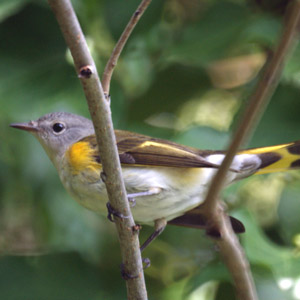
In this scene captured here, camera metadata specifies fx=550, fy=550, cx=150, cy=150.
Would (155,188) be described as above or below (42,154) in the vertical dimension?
below

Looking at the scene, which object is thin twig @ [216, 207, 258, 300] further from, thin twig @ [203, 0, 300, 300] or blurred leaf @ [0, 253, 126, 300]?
blurred leaf @ [0, 253, 126, 300]

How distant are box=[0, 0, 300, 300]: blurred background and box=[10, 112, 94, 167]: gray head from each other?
0.17 feet

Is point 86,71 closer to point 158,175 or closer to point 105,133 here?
point 105,133

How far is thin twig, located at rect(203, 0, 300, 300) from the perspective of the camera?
774 mm

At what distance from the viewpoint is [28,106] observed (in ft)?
7.73

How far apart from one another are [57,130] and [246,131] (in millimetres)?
1618

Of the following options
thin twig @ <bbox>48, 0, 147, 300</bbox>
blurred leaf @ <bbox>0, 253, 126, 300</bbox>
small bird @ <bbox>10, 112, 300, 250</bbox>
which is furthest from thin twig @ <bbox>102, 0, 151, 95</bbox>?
blurred leaf @ <bbox>0, 253, 126, 300</bbox>

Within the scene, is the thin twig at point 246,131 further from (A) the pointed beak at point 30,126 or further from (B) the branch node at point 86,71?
(A) the pointed beak at point 30,126

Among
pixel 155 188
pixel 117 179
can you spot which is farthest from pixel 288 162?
pixel 117 179

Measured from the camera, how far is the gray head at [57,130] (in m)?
2.29

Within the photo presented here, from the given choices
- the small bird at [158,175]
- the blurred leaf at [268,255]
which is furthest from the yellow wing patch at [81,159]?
the blurred leaf at [268,255]

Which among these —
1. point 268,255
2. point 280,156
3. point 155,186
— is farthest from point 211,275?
point 280,156

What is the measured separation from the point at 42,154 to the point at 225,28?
1028 millimetres

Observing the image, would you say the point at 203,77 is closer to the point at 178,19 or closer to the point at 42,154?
the point at 178,19
